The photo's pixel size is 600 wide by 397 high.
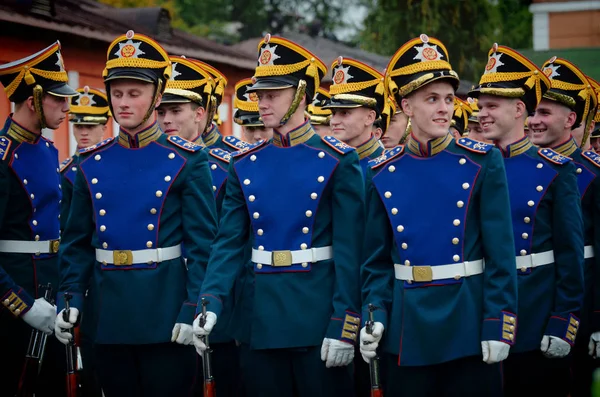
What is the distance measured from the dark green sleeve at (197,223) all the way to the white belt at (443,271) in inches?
51.6

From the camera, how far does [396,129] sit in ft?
32.4

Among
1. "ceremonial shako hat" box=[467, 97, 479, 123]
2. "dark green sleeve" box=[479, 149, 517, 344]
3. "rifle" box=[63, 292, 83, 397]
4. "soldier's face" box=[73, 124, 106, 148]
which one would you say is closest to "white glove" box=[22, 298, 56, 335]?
"rifle" box=[63, 292, 83, 397]

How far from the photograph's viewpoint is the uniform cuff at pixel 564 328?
6.03 metres

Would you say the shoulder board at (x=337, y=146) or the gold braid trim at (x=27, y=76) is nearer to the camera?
the shoulder board at (x=337, y=146)

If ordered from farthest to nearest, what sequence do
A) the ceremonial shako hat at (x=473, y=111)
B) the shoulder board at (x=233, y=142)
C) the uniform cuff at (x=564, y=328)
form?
1. the ceremonial shako hat at (x=473, y=111)
2. the shoulder board at (x=233, y=142)
3. the uniform cuff at (x=564, y=328)

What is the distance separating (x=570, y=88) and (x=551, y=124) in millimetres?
384

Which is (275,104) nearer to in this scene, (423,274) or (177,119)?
(423,274)

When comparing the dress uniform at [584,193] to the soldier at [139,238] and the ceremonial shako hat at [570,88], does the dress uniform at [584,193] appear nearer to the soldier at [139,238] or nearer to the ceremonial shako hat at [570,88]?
the ceremonial shako hat at [570,88]

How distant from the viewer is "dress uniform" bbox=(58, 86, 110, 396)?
614 centimetres

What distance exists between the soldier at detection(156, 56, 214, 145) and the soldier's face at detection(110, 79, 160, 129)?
69.1 inches

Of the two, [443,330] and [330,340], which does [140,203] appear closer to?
[330,340]

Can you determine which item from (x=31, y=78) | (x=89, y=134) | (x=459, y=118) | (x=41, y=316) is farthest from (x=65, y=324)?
(x=459, y=118)

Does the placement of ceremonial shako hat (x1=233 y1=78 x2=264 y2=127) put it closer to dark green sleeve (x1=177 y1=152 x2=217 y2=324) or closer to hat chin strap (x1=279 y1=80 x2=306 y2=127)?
dark green sleeve (x1=177 y1=152 x2=217 y2=324)

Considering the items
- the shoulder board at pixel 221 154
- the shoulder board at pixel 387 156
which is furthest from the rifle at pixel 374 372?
the shoulder board at pixel 221 154
